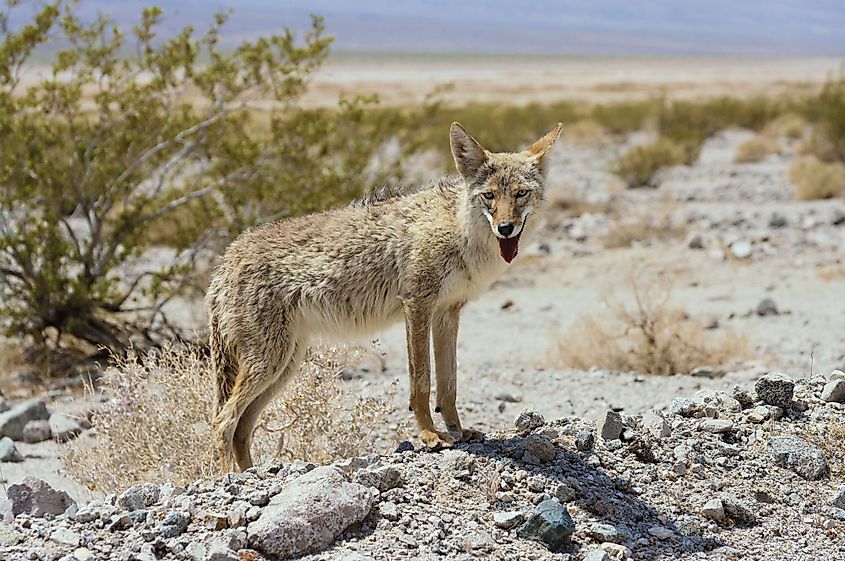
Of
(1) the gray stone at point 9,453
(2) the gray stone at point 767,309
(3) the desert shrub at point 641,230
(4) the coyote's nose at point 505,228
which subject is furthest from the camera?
(3) the desert shrub at point 641,230

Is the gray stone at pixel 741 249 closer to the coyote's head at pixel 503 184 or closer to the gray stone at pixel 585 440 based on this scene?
the coyote's head at pixel 503 184

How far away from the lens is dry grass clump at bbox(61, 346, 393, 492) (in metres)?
6.27

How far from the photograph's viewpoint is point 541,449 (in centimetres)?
554

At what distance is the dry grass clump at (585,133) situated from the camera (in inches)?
1305

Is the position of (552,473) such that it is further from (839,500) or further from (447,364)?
(839,500)

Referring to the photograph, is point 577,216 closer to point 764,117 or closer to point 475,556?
point 475,556

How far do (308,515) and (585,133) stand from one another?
3103 cm

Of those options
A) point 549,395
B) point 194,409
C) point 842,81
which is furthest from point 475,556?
point 842,81

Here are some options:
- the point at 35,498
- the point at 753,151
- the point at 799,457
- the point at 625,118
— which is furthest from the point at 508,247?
the point at 625,118

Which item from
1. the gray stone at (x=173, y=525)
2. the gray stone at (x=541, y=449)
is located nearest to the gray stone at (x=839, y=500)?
the gray stone at (x=541, y=449)

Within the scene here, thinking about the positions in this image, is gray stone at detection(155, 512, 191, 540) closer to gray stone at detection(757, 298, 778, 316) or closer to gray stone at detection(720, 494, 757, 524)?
gray stone at detection(720, 494, 757, 524)

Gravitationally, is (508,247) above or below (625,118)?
above

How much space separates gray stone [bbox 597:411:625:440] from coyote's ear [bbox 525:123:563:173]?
149cm

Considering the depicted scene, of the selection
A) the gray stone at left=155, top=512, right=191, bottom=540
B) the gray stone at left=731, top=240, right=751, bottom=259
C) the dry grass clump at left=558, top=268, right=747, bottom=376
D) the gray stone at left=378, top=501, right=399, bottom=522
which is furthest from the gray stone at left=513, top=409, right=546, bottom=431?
the gray stone at left=731, top=240, right=751, bottom=259
